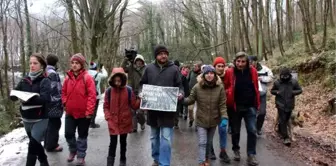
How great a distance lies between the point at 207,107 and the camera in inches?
241

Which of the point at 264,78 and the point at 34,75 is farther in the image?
the point at 264,78

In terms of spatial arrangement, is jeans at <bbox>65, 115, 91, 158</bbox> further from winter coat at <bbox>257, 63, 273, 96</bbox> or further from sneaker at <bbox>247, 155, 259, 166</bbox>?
winter coat at <bbox>257, 63, 273, 96</bbox>

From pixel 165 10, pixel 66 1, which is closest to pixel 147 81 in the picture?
pixel 66 1

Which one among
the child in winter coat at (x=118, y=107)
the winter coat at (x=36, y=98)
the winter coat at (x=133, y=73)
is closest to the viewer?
the winter coat at (x=36, y=98)

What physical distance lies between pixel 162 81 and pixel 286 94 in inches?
150

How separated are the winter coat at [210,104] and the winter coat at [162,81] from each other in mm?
500

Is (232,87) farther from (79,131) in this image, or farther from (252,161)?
(79,131)

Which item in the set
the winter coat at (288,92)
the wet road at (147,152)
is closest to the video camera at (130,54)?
the wet road at (147,152)

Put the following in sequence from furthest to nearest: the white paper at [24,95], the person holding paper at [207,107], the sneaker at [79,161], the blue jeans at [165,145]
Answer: the sneaker at [79,161] < the person holding paper at [207,107] < the blue jeans at [165,145] < the white paper at [24,95]

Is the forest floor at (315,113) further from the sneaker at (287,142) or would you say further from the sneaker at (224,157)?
the sneaker at (224,157)

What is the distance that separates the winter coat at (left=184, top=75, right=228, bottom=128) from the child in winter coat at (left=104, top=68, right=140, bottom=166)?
1100 millimetres

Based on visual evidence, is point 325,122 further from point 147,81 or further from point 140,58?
point 147,81

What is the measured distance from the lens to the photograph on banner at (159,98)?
566cm

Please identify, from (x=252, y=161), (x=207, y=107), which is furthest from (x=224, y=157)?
(x=207, y=107)
